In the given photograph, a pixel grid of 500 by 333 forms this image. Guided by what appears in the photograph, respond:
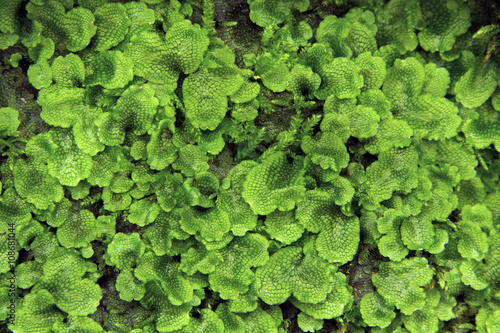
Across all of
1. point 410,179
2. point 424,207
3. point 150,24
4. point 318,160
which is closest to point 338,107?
point 318,160

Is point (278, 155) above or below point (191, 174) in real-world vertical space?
above

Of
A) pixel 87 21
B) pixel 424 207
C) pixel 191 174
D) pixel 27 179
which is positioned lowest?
pixel 27 179

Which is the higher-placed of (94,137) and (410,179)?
(410,179)

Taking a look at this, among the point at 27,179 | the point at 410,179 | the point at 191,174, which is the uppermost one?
the point at 410,179

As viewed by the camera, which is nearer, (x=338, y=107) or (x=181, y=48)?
(x=181, y=48)

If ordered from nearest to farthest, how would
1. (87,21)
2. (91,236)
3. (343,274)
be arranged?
(87,21)
(91,236)
(343,274)

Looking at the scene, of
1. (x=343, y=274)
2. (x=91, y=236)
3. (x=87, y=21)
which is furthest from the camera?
(x=343, y=274)

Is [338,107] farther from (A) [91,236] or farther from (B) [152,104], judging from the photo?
(A) [91,236]

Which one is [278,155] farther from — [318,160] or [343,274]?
[343,274]

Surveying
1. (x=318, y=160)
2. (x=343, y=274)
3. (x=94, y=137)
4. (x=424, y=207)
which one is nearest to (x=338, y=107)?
(x=318, y=160)
